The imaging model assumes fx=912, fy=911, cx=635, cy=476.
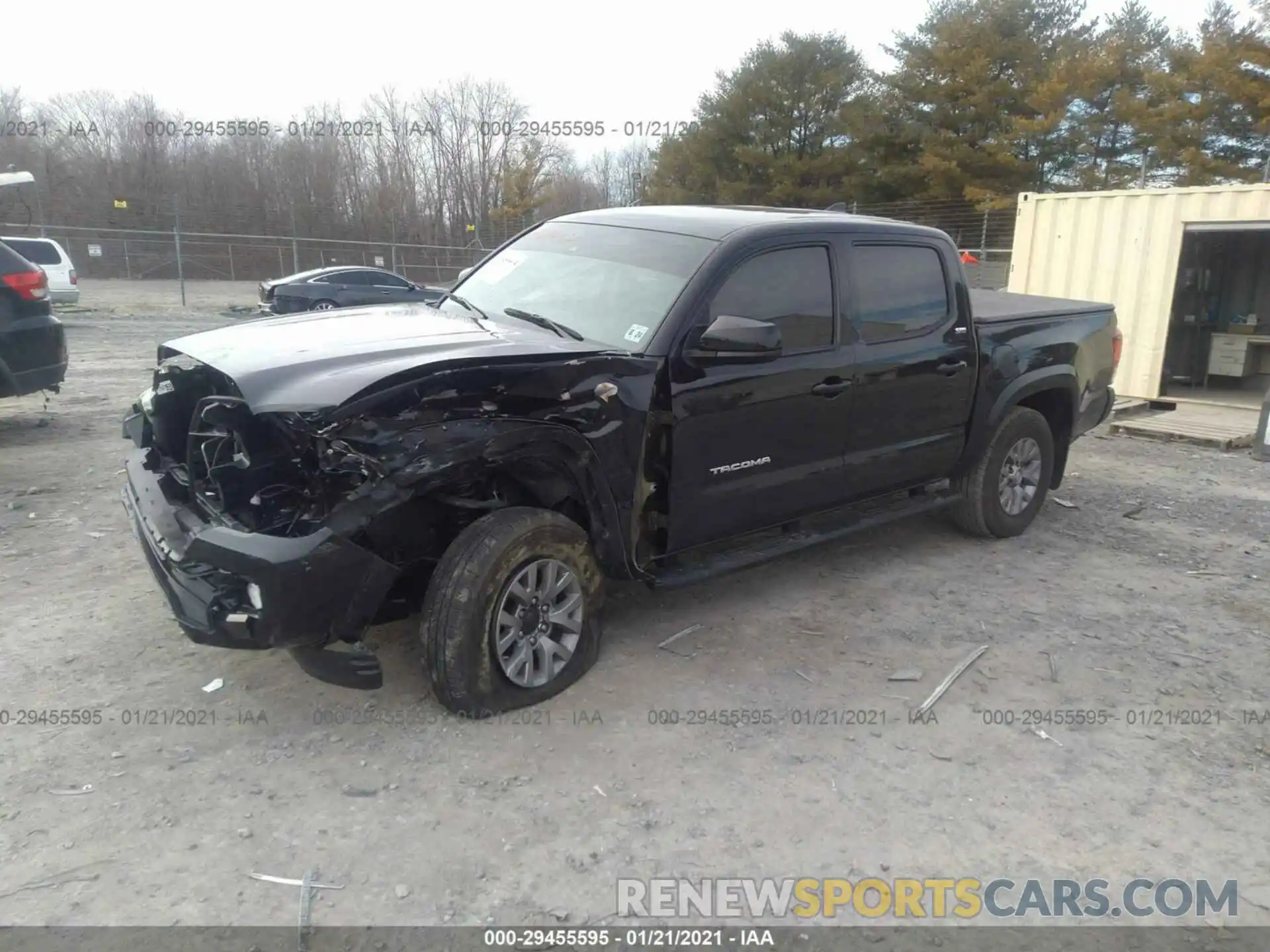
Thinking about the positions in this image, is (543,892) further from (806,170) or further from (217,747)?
(806,170)

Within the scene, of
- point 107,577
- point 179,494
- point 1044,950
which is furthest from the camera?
point 107,577

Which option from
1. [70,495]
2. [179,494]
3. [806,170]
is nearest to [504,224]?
[806,170]

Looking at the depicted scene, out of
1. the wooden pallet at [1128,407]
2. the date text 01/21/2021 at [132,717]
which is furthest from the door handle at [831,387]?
the wooden pallet at [1128,407]

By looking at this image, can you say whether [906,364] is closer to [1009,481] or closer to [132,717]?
[1009,481]

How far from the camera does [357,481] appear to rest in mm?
3102

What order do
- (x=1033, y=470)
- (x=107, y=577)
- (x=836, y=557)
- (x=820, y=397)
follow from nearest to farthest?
(x=820, y=397)
(x=107, y=577)
(x=836, y=557)
(x=1033, y=470)

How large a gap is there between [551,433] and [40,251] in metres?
21.9

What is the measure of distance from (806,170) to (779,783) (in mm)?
31308

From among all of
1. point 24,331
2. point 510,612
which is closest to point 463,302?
point 510,612

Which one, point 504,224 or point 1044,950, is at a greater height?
point 504,224

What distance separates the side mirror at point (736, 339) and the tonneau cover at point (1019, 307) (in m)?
2.12

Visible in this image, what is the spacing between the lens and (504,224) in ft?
134

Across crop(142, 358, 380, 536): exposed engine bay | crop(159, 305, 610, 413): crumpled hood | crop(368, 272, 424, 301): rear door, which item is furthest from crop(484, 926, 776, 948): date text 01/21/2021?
crop(368, 272, 424, 301): rear door

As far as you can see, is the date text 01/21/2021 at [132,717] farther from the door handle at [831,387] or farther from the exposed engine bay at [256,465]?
the door handle at [831,387]
